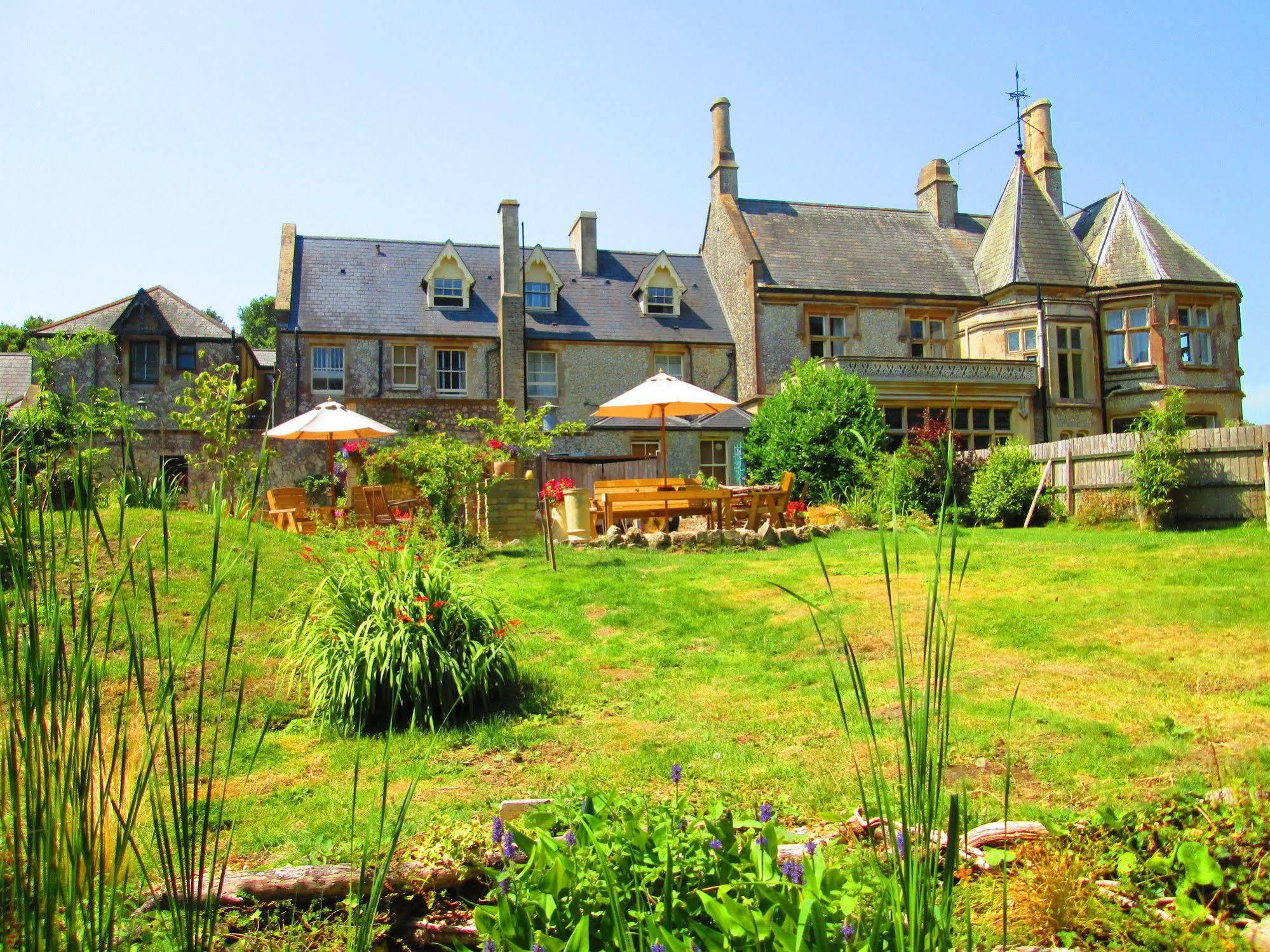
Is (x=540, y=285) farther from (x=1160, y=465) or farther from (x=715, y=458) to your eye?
(x=1160, y=465)

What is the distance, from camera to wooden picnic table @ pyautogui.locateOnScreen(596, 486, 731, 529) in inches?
563

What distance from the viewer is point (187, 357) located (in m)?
27.0

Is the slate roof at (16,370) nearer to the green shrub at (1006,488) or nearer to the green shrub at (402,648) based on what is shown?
the green shrub at (1006,488)

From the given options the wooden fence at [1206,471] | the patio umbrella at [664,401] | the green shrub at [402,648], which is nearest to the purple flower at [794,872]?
the green shrub at [402,648]

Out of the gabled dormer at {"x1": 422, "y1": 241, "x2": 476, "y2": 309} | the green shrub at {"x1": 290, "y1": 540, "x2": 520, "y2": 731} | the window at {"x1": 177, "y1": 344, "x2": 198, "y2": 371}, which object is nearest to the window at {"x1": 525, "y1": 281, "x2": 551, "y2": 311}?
the gabled dormer at {"x1": 422, "y1": 241, "x2": 476, "y2": 309}

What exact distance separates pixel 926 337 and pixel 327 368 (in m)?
16.9

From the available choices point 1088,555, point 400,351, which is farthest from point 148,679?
point 400,351

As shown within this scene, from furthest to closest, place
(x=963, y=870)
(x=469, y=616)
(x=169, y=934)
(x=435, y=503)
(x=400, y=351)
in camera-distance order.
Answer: (x=400, y=351)
(x=435, y=503)
(x=469, y=616)
(x=963, y=870)
(x=169, y=934)

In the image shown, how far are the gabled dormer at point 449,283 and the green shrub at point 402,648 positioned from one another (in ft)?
72.7

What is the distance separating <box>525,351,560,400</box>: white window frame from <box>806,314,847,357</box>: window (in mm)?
7163

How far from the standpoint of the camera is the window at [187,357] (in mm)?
26859

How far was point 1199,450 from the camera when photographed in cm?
1585

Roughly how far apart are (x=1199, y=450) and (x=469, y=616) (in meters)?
14.1

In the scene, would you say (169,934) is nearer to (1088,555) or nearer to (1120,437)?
(1088,555)
